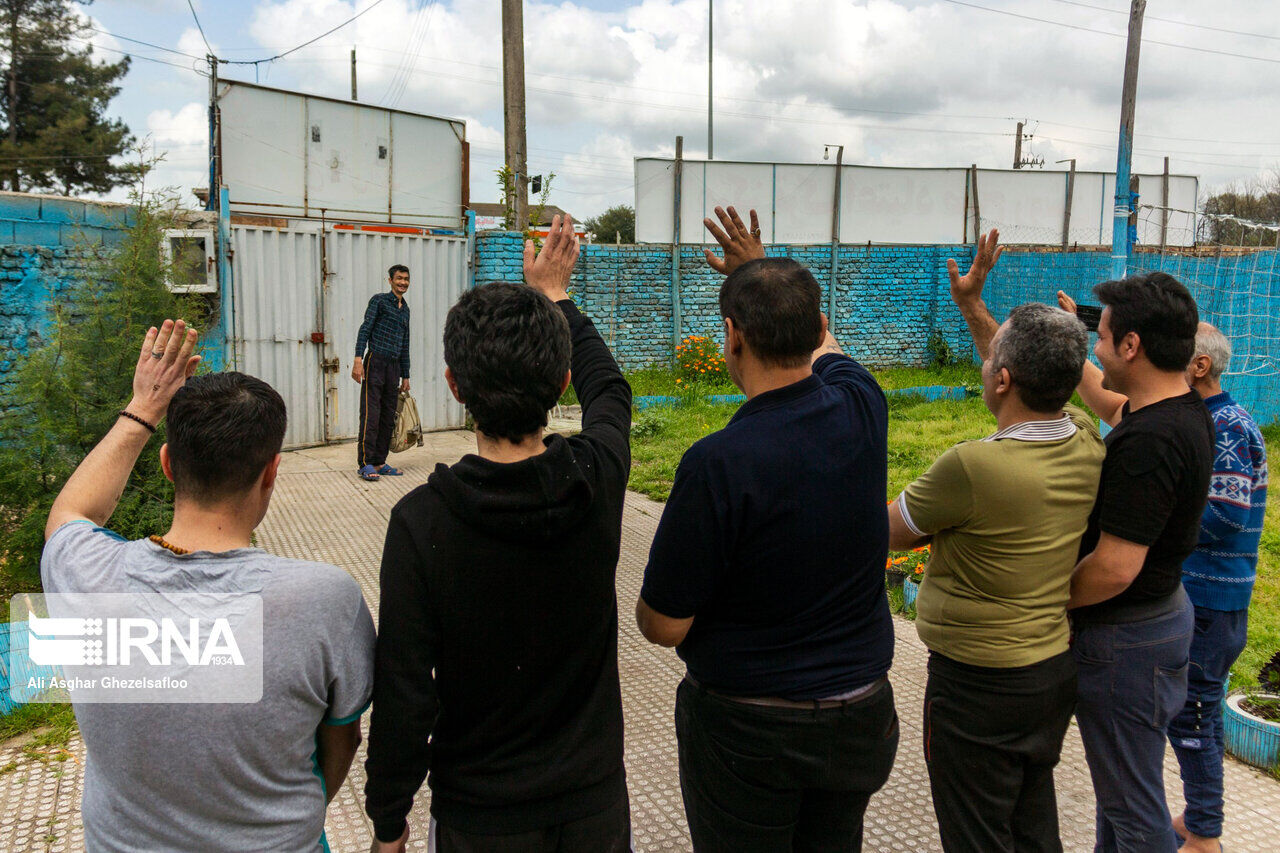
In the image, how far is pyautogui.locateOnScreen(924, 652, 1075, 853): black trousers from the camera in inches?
85.9

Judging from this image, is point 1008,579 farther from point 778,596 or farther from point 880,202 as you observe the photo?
point 880,202

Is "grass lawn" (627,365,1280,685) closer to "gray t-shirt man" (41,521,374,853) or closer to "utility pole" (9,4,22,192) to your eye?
"gray t-shirt man" (41,521,374,853)

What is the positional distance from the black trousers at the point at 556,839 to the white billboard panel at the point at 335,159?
343 inches

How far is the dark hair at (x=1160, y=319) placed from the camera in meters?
2.37

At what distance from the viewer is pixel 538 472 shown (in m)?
1.57

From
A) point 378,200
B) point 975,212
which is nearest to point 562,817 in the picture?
point 378,200

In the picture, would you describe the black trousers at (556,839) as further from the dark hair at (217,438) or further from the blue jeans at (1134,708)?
the blue jeans at (1134,708)

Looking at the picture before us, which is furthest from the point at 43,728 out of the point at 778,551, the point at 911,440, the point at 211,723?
the point at 911,440

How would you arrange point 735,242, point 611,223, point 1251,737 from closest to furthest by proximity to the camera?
point 735,242, point 1251,737, point 611,223

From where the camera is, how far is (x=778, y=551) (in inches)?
72.2

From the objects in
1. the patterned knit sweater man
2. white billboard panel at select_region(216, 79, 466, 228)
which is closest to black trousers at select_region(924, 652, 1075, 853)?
the patterned knit sweater man

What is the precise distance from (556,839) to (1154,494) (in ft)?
5.39

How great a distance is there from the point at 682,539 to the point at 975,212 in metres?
16.0

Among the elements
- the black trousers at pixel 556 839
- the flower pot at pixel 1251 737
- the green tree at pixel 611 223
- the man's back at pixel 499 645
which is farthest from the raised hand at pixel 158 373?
the green tree at pixel 611 223
